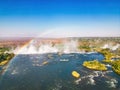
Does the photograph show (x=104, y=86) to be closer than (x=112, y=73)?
Yes

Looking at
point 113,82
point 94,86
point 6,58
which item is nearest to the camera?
point 94,86

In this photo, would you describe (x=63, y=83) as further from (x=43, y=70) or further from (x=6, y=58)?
(x=6, y=58)

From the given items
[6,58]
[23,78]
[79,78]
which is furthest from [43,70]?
[6,58]

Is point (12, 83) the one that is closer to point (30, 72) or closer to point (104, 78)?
point (30, 72)

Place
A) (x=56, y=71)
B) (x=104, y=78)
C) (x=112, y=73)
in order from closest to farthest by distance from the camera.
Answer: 1. (x=104, y=78)
2. (x=112, y=73)
3. (x=56, y=71)

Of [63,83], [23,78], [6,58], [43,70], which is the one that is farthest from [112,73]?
[6,58]

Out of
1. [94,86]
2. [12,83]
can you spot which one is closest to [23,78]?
[12,83]

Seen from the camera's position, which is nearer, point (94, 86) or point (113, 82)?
point (94, 86)

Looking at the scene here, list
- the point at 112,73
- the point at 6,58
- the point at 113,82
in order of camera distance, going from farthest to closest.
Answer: the point at 6,58 → the point at 112,73 → the point at 113,82

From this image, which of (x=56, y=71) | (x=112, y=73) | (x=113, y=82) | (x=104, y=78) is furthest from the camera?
(x=56, y=71)
